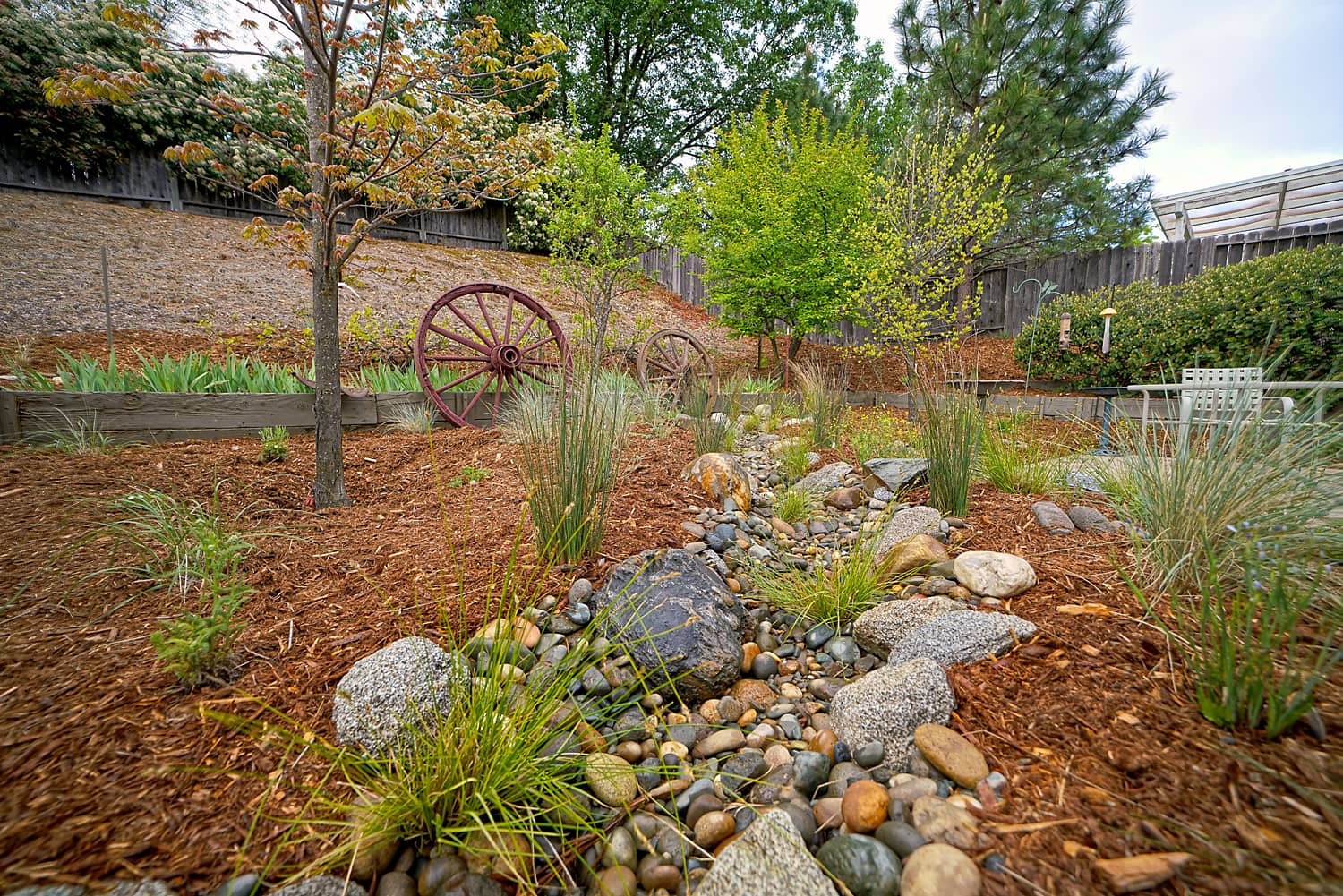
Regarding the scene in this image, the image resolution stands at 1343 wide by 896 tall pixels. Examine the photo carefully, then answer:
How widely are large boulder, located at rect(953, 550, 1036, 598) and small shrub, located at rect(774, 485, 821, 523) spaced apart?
1.05m

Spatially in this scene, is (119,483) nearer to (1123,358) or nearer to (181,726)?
(181,726)

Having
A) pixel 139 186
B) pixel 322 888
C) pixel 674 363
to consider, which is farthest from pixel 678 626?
pixel 139 186

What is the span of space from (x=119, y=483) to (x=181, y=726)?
175 centimetres

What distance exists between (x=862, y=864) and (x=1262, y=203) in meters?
13.8

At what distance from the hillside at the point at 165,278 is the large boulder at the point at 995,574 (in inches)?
219

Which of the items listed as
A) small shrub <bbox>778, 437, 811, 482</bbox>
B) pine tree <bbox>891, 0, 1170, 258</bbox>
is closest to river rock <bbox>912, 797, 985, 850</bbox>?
small shrub <bbox>778, 437, 811, 482</bbox>

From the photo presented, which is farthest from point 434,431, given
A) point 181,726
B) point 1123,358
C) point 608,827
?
point 1123,358

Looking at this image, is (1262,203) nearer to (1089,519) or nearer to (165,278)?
(1089,519)

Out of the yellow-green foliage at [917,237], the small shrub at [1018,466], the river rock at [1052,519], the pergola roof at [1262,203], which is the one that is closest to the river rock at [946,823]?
the river rock at [1052,519]

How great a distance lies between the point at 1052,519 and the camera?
2262mm

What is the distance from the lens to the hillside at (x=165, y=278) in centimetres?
679

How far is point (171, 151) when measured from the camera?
206 centimetres

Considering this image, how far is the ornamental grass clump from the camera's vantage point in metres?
1.93

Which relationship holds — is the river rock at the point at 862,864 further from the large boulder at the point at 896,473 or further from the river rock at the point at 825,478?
the river rock at the point at 825,478
